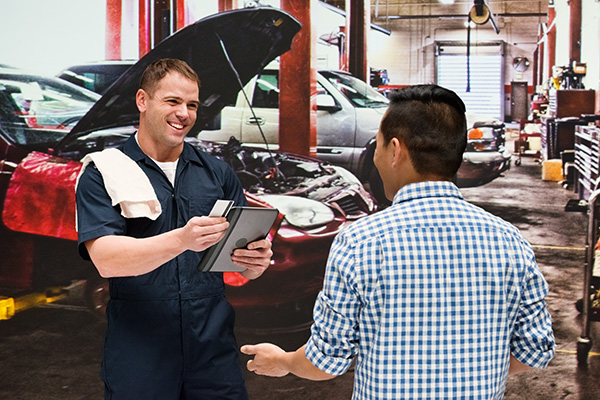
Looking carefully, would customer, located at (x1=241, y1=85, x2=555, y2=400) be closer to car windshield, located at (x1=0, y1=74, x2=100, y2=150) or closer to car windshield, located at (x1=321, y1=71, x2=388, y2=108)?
car windshield, located at (x1=321, y1=71, x2=388, y2=108)

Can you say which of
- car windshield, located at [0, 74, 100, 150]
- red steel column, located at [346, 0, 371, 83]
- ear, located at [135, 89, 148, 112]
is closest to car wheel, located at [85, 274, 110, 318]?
car windshield, located at [0, 74, 100, 150]

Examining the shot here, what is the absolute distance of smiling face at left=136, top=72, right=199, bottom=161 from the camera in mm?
1907

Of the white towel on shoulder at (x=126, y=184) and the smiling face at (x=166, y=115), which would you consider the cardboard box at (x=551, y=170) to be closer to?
the smiling face at (x=166, y=115)

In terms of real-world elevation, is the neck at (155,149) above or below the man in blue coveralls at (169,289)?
above

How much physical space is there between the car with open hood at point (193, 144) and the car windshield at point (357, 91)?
1.08 feet

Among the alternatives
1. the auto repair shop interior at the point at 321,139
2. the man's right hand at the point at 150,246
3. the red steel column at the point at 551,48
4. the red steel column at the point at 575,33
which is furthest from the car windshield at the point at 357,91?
the man's right hand at the point at 150,246

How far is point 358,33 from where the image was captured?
3.50m

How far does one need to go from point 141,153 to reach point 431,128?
997mm

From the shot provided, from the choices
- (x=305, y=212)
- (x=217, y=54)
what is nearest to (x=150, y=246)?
(x=305, y=212)

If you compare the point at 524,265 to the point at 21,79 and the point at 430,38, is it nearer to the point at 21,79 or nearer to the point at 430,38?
the point at 430,38

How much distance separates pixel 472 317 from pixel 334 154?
92.9 inches

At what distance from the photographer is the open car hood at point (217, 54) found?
11.4 feet

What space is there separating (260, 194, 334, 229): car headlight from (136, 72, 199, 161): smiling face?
60.8 inches

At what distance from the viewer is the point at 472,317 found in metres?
1.17
